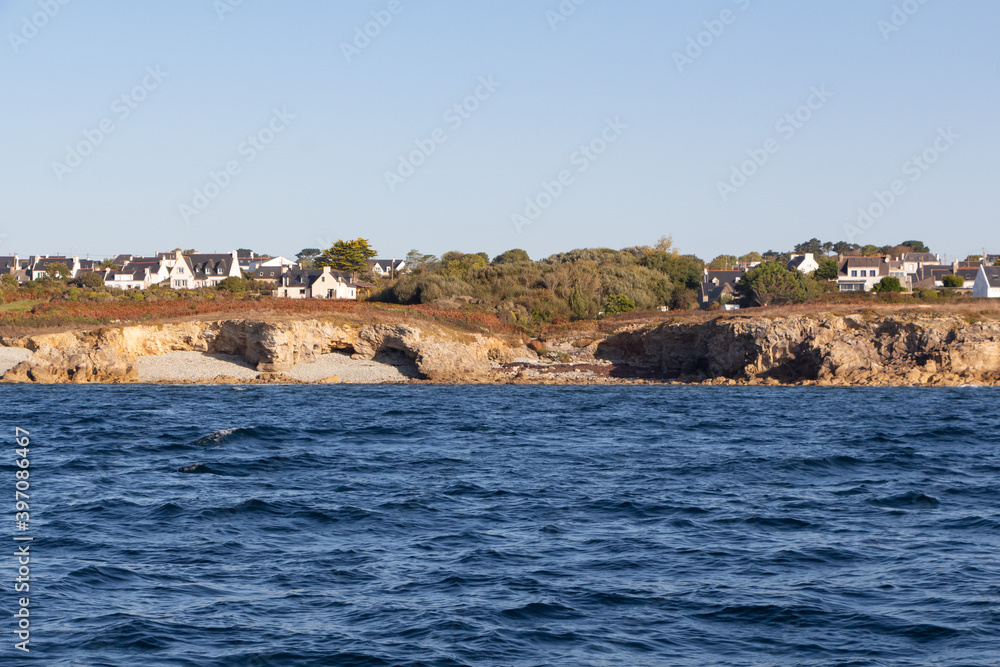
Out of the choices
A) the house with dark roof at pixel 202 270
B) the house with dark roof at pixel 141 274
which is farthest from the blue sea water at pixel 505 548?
the house with dark roof at pixel 141 274

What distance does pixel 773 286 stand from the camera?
7962 centimetres

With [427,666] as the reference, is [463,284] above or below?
above

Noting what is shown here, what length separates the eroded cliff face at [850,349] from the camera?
53.4 meters

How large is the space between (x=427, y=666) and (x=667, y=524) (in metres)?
7.24

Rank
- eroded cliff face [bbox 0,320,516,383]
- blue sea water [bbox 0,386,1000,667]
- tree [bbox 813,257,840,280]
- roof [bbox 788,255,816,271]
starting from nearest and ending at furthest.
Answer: blue sea water [bbox 0,386,1000,667]
eroded cliff face [bbox 0,320,516,383]
tree [bbox 813,257,840,280]
roof [bbox 788,255,816,271]

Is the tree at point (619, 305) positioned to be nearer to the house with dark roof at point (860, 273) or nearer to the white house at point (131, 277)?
the house with dark roof at point (860, 273)

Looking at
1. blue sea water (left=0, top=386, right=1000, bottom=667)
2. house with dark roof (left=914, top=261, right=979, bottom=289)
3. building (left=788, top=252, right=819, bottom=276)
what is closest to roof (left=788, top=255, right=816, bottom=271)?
building (left=788, top=252, right=819, bottom=276)

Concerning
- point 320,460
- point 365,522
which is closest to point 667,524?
point 365,522

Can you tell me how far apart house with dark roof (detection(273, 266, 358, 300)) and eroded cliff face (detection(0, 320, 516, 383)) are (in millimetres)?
33885

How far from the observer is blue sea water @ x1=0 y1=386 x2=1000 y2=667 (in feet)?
32.8

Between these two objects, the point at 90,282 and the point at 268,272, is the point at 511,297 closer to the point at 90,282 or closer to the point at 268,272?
Result: the point at 90,282

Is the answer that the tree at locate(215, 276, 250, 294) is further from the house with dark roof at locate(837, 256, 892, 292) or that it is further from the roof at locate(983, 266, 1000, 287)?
the roof at locate(983, 266, 1000, 287)

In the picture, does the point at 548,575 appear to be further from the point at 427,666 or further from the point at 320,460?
the point at 320,460

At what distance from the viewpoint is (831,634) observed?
10305 mm
